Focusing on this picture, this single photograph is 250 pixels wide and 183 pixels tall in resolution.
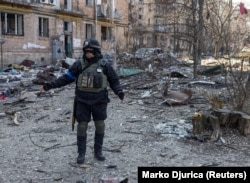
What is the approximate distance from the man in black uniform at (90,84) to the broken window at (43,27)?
2404 cm

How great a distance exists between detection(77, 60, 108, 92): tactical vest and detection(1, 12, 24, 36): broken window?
21.2 metres

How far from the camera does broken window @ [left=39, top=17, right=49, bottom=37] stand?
28281 millimetres

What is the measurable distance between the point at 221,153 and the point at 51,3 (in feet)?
83.8

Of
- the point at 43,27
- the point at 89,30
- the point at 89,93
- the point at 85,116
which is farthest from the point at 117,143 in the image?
the point at 89,30

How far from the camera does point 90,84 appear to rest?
4945mm

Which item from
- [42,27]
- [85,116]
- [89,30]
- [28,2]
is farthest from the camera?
[89,30]

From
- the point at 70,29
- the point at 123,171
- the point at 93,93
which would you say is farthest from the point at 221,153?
the point at 70,29

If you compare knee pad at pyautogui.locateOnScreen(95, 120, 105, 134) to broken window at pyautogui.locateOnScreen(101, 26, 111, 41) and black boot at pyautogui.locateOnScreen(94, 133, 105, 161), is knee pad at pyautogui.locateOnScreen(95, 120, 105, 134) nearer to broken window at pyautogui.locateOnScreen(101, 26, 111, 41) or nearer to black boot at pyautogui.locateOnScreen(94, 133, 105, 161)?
black boot at pyautogui.locateOnScreen(94, 133, 105, 161)

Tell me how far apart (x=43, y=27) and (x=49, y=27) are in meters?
0.54

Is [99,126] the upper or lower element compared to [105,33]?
lower

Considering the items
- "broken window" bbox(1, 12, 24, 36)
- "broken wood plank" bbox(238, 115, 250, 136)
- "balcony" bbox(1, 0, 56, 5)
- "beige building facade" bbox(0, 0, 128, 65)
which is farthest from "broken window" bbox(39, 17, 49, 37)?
"broken wood plank" bbox(238, 115, 250, 136)

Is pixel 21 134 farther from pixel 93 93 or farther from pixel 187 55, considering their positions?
pixel 187 55

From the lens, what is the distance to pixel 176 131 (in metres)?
6.79

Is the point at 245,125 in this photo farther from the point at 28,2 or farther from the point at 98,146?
the point at 28,2
